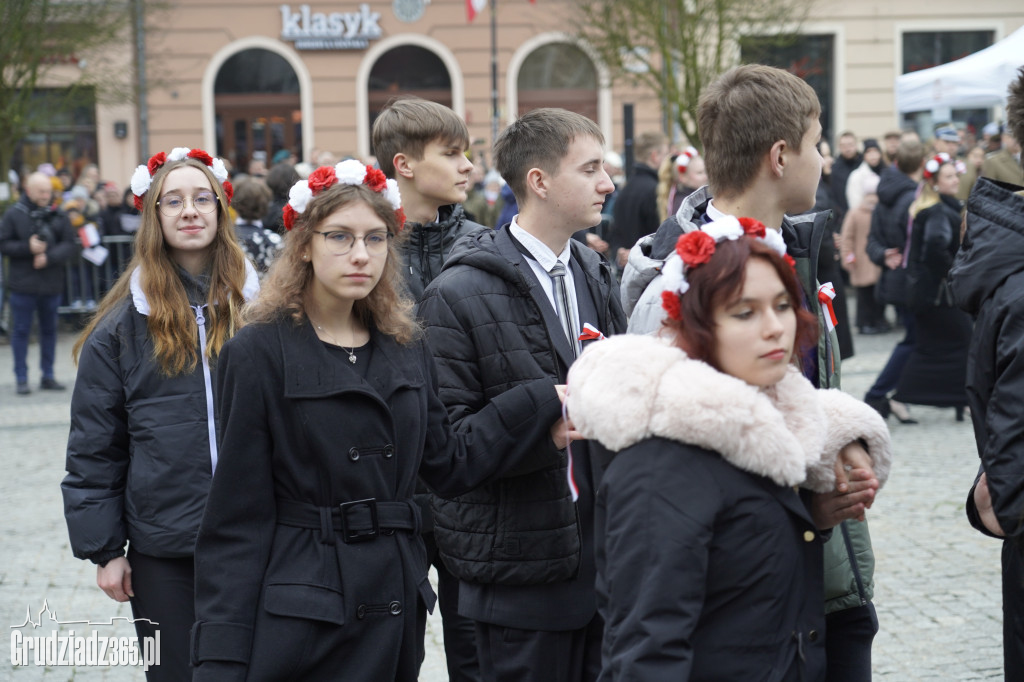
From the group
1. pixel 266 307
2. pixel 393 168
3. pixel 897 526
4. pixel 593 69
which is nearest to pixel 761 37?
pixel 593 69

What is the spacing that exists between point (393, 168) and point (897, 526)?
3.92 m

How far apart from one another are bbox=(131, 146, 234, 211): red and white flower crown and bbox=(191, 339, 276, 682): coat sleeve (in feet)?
4.37

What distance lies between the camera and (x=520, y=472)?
3365 millimetres

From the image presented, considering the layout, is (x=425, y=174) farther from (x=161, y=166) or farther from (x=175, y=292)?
(x=175, y=292)

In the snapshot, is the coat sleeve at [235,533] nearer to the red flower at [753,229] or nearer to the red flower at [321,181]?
the red flower at [321,181]

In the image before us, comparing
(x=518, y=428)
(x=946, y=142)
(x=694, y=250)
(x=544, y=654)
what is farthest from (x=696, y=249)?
(x=946, y=142)

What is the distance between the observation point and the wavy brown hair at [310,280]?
120 inches

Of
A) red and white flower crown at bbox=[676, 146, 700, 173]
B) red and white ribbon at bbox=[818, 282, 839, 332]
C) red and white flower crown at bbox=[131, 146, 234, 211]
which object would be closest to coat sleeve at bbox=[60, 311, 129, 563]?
red and white flower crown at bbox=[131, 146, 234, 211]

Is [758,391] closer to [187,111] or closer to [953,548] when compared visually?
[953,548]

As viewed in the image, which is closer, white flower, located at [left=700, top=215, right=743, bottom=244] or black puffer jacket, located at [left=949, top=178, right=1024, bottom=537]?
white flower, located at [left=700, top=215, right=743, bottom=244]

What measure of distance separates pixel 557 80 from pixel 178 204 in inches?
892

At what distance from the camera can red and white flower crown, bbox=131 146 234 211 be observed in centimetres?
407

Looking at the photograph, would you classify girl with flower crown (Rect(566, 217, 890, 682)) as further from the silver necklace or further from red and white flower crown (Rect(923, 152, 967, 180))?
red and white flower crown (Rect(923, 152, 967, 180))

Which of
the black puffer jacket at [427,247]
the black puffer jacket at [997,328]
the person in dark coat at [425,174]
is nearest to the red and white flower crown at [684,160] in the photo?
the person in dark coat at [425,174]
